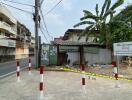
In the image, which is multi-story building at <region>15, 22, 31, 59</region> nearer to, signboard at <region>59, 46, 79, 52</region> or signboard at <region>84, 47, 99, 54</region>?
signboard at <region>59, 46, 79, 52</region>

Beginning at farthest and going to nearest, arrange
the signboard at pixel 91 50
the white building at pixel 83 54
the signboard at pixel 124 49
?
the signboard at pixel 91 50 → the white building at pixel 83 54 → the signboard at pixel 124 49

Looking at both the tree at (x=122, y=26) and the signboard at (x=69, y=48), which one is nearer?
the tree at (x=122, y=26)

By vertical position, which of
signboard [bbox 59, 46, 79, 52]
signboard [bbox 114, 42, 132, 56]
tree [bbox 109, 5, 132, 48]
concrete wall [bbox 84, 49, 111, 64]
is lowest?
concrete wall [bbox 84, 49, 111, 64]

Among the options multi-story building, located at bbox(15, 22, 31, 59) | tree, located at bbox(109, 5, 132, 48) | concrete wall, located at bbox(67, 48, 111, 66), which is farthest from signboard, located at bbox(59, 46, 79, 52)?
multi-story building, located at bbox(15, 22, 31, 59)

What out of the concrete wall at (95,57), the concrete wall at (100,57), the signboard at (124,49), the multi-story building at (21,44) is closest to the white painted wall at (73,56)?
the concrete wall at (95,57)

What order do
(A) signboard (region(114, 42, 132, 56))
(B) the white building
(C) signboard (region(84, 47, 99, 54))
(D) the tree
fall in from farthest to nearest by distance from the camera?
(C) signboard (region(84, 47, 99, 54)) → (B) the white building → (D) the tree → (A) signboard (region(114, 42, 132, 56))

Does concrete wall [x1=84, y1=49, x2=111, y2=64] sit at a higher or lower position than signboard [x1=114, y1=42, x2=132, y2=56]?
lower

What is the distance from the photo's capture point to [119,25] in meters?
29.4

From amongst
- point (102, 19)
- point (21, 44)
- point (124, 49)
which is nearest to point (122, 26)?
point (102, 19)

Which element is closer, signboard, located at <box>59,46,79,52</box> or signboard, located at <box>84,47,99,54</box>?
signboard, located at <box>59,46,79,52</box>

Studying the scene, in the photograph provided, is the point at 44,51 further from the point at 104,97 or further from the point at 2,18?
the point at 2,18

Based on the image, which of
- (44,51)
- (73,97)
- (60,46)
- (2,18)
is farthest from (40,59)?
(2,18)

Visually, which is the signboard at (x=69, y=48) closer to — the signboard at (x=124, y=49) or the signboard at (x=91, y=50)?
the signboard at (x=91, y=50)

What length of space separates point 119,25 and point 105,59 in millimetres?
4201
